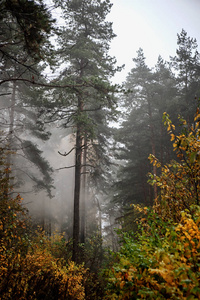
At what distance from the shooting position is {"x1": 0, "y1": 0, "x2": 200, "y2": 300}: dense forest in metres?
2.63

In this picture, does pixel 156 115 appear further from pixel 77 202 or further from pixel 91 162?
pixel 77 202

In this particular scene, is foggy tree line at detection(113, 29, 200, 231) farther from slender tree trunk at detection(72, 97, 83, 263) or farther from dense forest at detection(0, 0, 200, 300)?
slender tree trunk at detection(72, 97, 83, 263)

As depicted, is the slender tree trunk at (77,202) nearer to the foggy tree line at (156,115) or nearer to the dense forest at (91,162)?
the dense forest at (91,162)

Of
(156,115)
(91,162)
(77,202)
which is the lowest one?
(77,202)

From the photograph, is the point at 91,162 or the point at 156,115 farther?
the point at 156,115

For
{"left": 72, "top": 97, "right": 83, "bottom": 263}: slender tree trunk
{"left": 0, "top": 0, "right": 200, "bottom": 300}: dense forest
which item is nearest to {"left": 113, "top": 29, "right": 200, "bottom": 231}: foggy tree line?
{"left": 0, "top": 0, "right": 200, "bottom": 300}: dense forest

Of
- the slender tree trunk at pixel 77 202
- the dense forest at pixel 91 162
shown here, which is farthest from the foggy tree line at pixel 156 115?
the slender tree trunk at pixel 77 202

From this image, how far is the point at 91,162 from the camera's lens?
46.1 ft

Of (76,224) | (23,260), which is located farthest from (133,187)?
(23,260)

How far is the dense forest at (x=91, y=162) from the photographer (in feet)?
8.64

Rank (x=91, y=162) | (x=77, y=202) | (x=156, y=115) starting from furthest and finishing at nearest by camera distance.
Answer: (x=156, y=115) < (x=91, y=162) < (x=77, y=202)

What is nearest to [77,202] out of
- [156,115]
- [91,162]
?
[91,162]

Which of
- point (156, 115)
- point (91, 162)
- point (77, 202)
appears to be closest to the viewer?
point (77, 202)

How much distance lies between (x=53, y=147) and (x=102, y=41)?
811 inches
